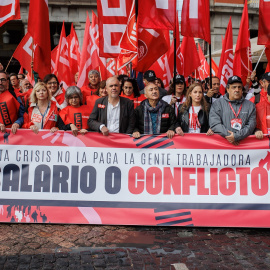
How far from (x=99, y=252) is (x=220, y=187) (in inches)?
74.4

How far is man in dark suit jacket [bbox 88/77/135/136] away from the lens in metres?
5.43

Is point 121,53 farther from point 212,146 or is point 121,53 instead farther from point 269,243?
point 269,243

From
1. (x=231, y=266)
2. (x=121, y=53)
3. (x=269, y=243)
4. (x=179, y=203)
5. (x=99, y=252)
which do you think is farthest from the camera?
(x=121, y=53)

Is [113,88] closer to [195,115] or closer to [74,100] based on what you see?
[74,100]

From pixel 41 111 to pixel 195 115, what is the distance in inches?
89.0

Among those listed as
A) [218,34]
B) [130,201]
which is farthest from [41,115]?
[218,34]

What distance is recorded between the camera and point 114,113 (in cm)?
548

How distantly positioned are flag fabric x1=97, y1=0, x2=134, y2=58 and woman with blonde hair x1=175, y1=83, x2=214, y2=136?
1.77 meters

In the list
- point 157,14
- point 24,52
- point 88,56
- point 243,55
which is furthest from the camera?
point 88,56

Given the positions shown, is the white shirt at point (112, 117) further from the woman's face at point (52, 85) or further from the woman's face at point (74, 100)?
the woman's face at point (52, 85)

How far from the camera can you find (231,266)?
154 inches

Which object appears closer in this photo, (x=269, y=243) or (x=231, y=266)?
(x=231, y=266)

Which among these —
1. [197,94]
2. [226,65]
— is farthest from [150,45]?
[226,65]

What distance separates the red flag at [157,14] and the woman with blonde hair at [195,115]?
144cm
